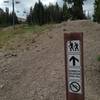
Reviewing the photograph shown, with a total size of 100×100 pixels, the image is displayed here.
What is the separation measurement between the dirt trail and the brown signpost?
4141 mm

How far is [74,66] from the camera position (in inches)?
178

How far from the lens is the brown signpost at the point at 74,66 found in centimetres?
449

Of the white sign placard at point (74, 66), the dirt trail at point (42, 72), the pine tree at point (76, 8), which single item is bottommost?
the dirt trail at point (42, 72)

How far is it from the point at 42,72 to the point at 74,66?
6.18m

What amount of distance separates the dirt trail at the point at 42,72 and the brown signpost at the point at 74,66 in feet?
13.6

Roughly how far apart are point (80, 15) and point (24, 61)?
1878cm

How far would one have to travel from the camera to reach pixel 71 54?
456cm

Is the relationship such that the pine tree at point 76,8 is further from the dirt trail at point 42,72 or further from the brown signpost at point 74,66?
the brown signpost at point 74,66

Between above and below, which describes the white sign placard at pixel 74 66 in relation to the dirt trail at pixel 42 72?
above

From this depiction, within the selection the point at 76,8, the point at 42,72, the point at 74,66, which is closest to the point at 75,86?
the point at 74,66

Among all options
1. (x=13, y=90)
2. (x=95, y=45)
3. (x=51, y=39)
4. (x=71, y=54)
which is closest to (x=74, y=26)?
(x=51, y=39)

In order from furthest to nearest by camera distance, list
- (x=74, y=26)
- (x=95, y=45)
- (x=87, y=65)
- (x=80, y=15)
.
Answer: (x=80, y=15)
(x=74, y=26)
(x=95, y=45)
(x=87, y=65)

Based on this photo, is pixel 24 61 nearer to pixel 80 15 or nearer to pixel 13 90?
pixel 13 90

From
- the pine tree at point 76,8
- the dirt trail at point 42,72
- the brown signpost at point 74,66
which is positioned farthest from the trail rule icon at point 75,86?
the pine tree at point 76,8
